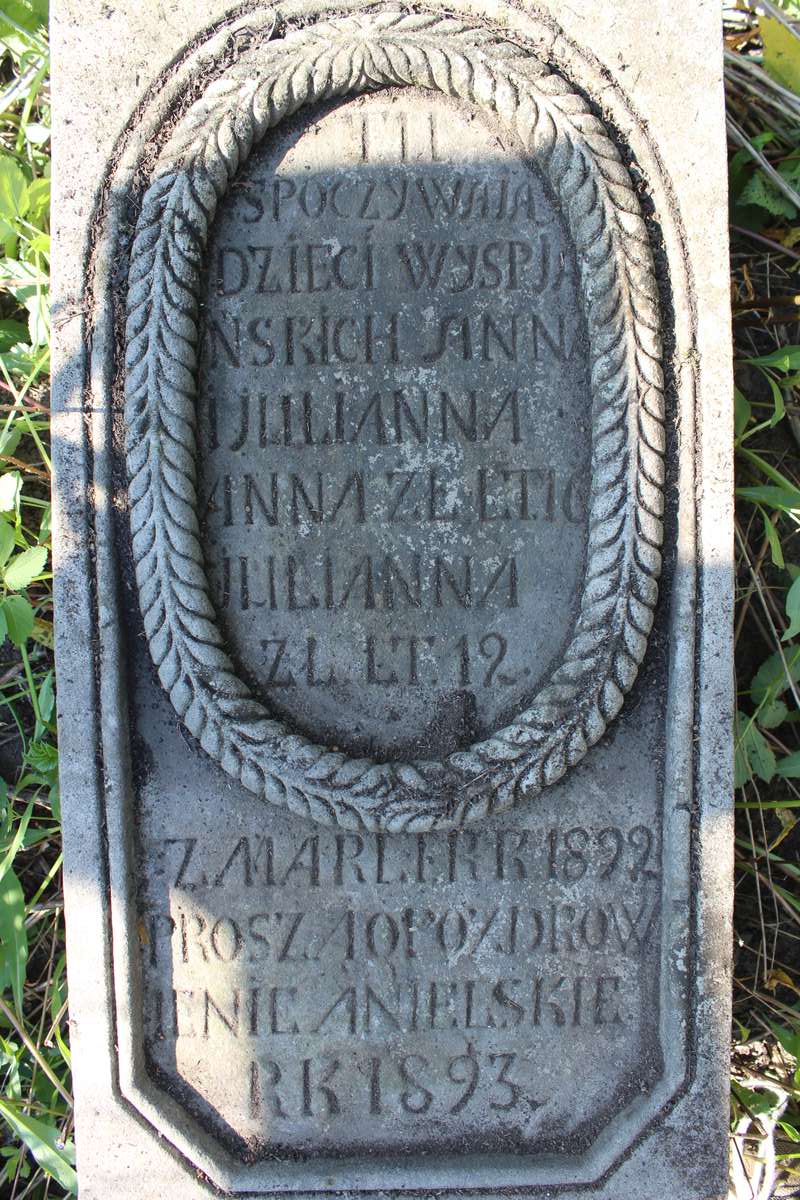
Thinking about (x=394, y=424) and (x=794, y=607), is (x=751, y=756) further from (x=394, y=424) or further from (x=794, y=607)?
(x=394, y=424)

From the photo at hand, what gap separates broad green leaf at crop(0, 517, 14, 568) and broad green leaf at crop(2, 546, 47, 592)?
0.03 metres

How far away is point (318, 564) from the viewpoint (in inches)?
81.9

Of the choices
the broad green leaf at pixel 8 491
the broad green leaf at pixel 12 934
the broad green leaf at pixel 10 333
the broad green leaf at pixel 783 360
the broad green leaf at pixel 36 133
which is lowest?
the broad green leaf at pixel 12 934

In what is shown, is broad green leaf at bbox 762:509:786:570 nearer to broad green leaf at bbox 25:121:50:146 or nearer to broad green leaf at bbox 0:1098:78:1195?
broad green leaf at bbox 25:121:50:146

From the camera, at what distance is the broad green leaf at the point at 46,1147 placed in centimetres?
243

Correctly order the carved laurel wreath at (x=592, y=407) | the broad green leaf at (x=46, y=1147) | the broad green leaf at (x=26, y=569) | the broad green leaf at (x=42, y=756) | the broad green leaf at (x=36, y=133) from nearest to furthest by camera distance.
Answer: the carved laurel wreath at (x=592, y=407) → the broad green leaf at (x=26, y=569) → the broad green leaf at (x=46, y=1147) → the broad green leaf at (x=42, y=756) → the broad green leaf at (x=36, y=133)

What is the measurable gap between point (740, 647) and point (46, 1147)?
2.22 meters

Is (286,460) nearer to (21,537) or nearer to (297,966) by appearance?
(21,537)

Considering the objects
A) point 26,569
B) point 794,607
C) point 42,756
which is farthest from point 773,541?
point 42,756

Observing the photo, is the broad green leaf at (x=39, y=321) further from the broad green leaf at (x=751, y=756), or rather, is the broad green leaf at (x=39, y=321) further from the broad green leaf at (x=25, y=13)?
the broad green leaf at (x=751, y=756)

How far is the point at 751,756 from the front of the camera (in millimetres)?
2533

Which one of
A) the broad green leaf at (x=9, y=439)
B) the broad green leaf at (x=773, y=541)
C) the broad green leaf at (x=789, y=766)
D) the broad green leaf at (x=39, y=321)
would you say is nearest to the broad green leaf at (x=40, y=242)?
the broad green leaf at (x=39, y=321)

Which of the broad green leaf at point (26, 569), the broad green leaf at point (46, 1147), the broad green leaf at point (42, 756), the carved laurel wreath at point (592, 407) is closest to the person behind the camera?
the carved laurel wreath at point (592, 407)

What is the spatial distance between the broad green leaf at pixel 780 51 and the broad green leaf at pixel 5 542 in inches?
89.7
